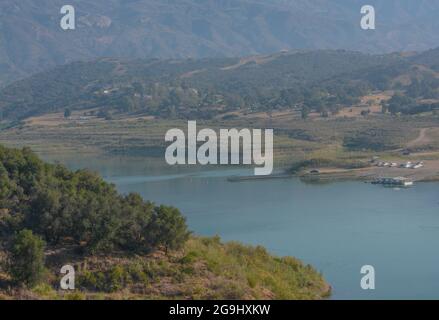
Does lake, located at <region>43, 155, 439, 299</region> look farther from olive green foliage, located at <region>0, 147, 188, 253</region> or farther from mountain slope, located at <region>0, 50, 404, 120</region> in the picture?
mountain slope, located at <region>0, 50, 404, 120</region>

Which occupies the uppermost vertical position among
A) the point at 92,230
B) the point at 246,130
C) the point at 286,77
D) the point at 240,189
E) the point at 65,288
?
the point at 286,77

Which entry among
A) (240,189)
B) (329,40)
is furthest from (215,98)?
(329,40)

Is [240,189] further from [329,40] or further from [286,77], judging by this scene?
[329,40]

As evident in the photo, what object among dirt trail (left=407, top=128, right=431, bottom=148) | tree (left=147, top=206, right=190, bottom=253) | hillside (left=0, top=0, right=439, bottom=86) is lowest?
tree (left=147, top=206, right=190, bottom=253)

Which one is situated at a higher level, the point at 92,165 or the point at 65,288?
the point at 92,165

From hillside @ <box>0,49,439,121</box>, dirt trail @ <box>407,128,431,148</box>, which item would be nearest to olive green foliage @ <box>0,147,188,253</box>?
dirt trail @ <box>407,128,431,148</box>

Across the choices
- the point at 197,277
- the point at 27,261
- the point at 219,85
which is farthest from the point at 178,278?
the point at 219,85

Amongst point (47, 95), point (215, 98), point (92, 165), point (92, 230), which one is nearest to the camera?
point (92, 230)

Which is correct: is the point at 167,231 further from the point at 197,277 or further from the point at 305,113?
the point at 305,113
